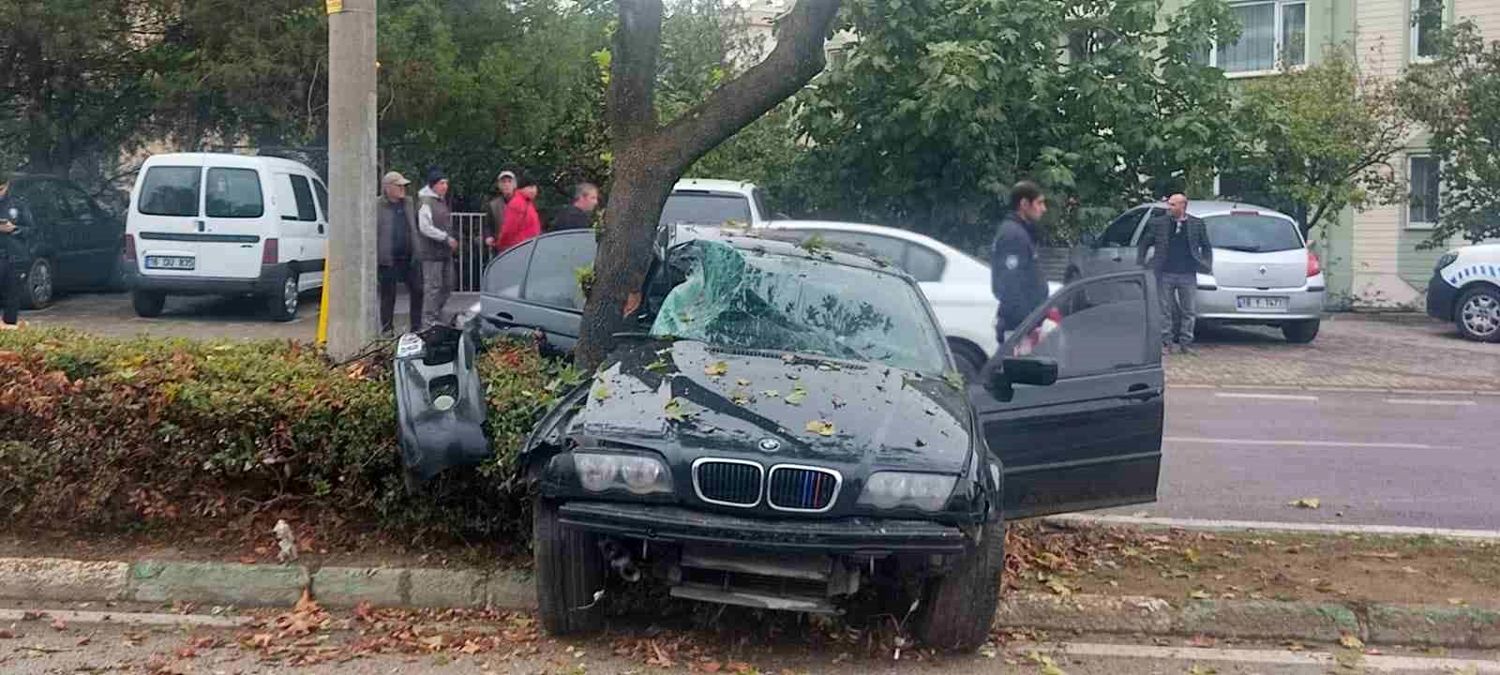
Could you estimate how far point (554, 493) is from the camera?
5527 mm

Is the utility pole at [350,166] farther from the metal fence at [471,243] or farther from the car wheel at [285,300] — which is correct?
the metal fence at [471,243]

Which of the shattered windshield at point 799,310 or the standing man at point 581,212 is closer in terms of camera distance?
the shattered windshield at point 799,310

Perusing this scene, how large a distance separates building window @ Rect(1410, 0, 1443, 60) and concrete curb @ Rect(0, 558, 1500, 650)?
22.0 m

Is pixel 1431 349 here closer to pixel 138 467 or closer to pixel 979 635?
pixel 979 635

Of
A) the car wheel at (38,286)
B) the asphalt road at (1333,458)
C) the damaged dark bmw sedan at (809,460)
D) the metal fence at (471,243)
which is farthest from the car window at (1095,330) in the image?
the metal fence at (471,243)

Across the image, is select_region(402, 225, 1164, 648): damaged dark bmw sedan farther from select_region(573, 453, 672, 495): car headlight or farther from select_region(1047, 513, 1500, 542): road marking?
select_region(1047, 513, 1500, 542): road marking

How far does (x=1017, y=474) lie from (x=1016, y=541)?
2.03 feet

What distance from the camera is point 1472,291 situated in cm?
1872

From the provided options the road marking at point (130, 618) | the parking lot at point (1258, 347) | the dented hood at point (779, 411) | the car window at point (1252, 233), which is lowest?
Result: the road marking at point (130, 618)

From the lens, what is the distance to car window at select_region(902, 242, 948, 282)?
11969 millimetres

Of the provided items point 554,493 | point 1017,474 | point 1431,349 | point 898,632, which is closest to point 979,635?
point 898,632

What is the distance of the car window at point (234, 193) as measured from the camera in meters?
16.7

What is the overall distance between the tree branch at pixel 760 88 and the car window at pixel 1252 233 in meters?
10.9

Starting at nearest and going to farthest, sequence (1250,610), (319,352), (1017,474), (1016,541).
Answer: (1250,610) → (1017,474) → (1016,541) → (319,352)
